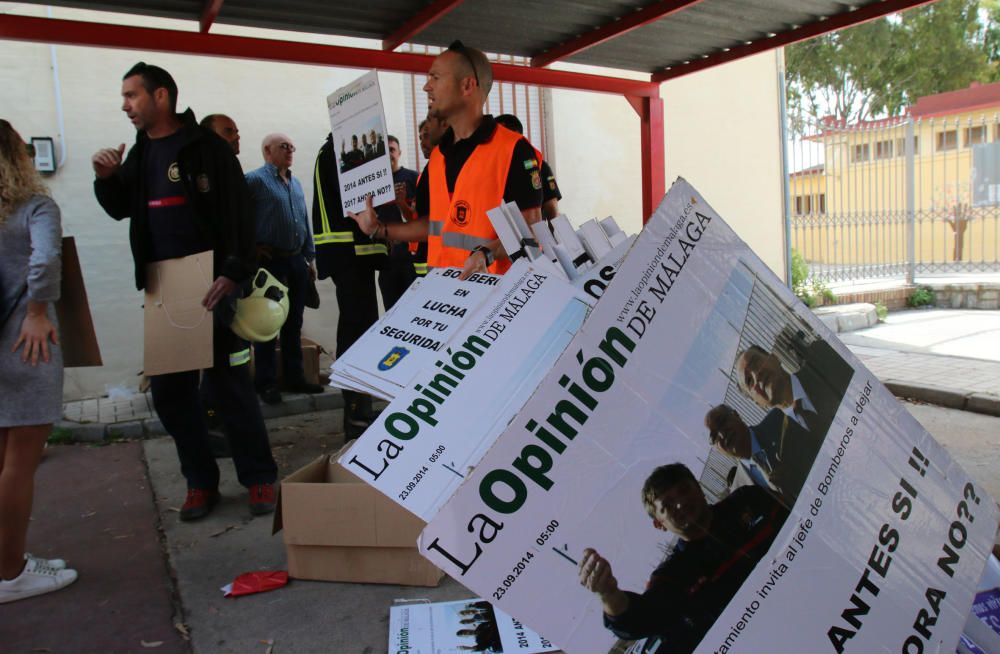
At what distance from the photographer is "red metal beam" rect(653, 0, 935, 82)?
4812 mm

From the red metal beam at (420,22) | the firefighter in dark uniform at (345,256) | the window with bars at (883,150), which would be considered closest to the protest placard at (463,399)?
the firefighter in dark uniform at (345,256)

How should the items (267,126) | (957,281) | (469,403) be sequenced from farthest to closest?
1. (957,281)
2. (267,126)
3. (469,403)

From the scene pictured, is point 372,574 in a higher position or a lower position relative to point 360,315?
lower

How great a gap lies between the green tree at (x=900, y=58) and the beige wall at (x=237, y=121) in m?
18.0

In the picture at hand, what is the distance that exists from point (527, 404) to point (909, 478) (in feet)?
2.95

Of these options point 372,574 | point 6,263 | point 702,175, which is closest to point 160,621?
point 372,574

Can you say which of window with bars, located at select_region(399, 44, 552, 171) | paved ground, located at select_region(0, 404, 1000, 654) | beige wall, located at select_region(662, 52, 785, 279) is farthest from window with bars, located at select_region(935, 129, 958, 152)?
paved ground, located at select_region(0, 404, 1000, 654)

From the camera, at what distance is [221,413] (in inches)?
146

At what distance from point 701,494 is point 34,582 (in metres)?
2.88

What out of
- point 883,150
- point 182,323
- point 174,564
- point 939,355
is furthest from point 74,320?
point 883,150

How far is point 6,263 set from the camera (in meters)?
2.83

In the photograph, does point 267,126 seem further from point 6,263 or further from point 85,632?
point 85,632

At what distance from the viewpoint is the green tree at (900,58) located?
25.0 m

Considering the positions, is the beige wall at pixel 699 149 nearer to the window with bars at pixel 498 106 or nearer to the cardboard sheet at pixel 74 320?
the window with bars at pixel 498 106
